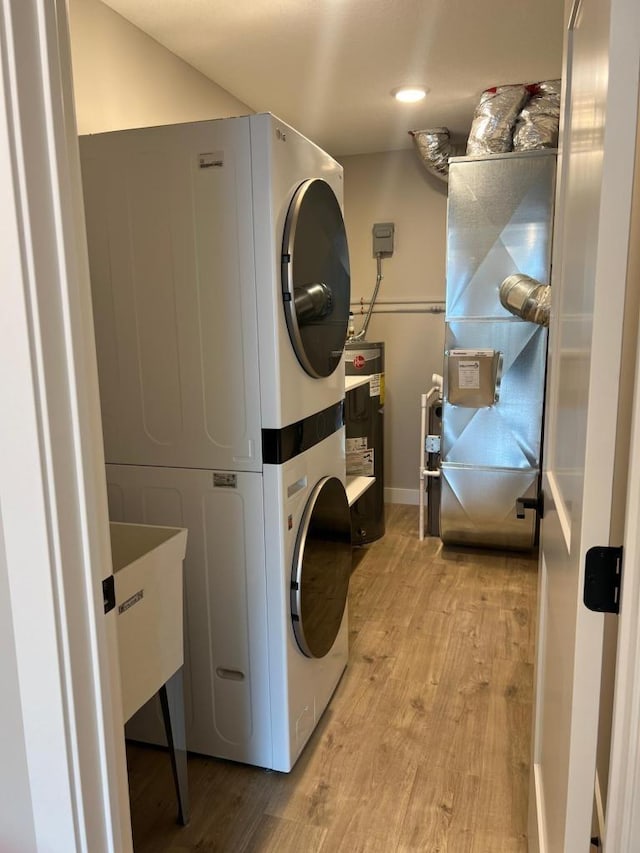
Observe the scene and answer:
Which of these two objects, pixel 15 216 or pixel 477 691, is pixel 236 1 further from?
pixel 477 691

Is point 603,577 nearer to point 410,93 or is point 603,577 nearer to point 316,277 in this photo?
point 316,277

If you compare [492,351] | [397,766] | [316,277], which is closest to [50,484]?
[316,277]

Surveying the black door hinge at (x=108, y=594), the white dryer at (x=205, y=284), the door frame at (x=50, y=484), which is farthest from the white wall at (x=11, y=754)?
the white dryer at (x=205, y=284)

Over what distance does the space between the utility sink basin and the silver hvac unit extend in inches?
75.0

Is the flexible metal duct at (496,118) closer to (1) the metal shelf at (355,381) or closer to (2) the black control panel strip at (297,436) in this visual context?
(1) the metal shelf at (355,381)

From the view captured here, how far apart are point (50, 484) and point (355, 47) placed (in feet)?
7.24

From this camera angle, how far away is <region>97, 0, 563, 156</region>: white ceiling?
6.84 ft

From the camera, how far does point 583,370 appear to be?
0.85 m

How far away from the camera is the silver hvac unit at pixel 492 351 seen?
2.99m

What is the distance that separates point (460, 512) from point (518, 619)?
742 millimetres

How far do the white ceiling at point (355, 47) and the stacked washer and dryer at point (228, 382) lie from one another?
67 centimetres

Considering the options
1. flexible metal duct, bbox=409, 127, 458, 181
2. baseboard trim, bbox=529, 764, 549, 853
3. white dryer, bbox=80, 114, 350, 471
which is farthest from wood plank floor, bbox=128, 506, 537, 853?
flexible metal duct, bbox=409, 127, 458, 181

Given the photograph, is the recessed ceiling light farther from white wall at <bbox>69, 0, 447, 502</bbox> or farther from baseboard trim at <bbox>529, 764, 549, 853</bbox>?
baseboard trim at <bbox>529, 764, 549, 853</bbox>

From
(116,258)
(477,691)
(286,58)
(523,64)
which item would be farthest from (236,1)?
(477,691)
